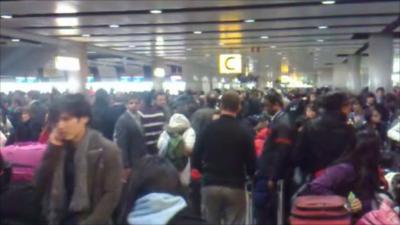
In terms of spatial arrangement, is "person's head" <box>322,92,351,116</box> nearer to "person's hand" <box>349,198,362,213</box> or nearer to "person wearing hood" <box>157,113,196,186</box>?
"person's hand" <box>349,198,362,213</box>

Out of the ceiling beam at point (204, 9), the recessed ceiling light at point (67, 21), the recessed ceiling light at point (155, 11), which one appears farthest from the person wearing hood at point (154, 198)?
the recessed ceiling light at point (67, 21)

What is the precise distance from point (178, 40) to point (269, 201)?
54.4 feet

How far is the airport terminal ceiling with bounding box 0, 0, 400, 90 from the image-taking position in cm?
1305

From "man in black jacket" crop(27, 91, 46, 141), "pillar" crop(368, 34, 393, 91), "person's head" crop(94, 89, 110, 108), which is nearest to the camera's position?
"man in black jacket" crop(27, 91, 46, 141)

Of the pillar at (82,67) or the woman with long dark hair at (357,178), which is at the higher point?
the pillar at (82,67)

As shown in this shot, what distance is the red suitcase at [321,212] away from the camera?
389 centimetres

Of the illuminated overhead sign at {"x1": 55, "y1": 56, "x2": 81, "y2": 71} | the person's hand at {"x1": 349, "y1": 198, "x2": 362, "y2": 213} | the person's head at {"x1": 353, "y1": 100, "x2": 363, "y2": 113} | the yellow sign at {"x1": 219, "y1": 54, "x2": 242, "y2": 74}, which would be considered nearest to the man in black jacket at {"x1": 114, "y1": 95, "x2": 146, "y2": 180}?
the person's hand at {"x1": 349, "y1": 198, "x2": 362, "y2": 213}

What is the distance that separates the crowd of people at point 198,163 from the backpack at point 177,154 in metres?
0.01

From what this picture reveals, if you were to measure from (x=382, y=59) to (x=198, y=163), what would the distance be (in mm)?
17279

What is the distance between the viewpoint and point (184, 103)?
10.4 metres

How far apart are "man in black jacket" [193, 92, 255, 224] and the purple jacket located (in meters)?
0.93

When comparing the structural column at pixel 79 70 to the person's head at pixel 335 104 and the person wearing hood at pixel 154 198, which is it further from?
the person wearing hood at pixel 154 198

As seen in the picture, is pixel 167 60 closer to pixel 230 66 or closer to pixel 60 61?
pixel 230 66

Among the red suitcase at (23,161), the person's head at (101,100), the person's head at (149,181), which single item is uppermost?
the person's head at (101,100)
